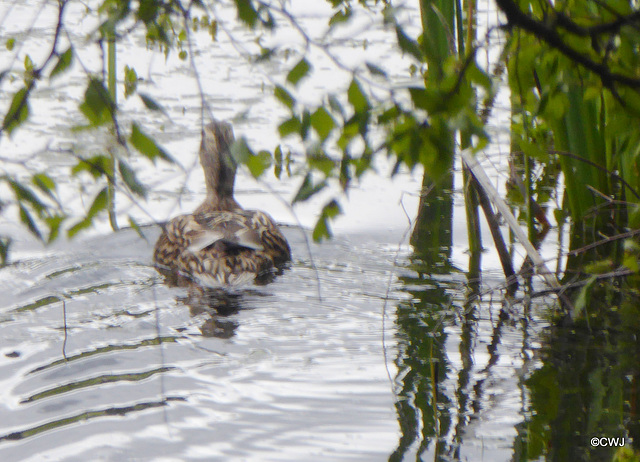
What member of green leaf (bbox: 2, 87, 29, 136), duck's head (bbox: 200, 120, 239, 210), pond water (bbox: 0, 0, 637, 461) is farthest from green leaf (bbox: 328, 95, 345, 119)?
duck's head (bbox: 200, 120, 239, 210)

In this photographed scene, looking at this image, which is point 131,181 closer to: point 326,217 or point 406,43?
point 326,217

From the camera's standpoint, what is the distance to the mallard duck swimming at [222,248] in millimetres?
6316

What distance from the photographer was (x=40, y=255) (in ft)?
21.3

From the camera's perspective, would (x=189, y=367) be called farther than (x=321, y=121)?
Yes

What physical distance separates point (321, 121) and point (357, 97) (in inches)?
4.1

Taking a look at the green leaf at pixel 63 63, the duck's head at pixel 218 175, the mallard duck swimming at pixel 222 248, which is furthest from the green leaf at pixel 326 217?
the duck's head at pixel 218 175

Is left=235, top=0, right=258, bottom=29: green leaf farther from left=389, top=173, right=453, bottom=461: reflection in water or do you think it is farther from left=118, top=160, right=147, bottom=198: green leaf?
left=389, top=173, right=453, bottom=461: reflection in water

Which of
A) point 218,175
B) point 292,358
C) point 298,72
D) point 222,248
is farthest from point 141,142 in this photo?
point 218,175

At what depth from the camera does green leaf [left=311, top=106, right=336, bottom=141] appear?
2.07 meters

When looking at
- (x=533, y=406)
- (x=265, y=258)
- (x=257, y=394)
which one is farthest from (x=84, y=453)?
(x=265, y=258)

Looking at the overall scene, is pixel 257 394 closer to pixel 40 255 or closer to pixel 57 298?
pixel 57 298

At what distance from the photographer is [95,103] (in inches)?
82.3

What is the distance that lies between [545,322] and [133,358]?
2.25 meters

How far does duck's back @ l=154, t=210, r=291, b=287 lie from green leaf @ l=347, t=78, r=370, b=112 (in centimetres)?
421
